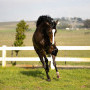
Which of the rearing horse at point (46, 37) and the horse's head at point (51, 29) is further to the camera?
the rearing horse at point (46, 37)

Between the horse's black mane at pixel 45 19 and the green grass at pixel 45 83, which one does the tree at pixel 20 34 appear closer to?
the horse's black mane at pixel 45 19

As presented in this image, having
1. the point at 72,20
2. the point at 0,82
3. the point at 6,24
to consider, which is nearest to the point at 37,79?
the point at 0,82

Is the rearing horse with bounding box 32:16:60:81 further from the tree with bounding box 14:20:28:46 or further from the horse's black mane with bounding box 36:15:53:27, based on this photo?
the tree with bounding box 14:20:28:46

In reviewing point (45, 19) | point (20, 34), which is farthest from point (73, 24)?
point (45, 19)

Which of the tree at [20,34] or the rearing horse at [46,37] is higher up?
the rearing horse at [46,37]

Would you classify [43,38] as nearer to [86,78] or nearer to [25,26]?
[86,78]

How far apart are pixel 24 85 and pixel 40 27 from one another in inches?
98.6

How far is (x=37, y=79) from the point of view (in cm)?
833

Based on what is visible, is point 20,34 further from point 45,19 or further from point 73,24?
point 73,24

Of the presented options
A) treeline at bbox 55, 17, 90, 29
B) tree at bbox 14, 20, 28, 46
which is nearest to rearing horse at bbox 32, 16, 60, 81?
tree at bbox 14, 20, 28, 46

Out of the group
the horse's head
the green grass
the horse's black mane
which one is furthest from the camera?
the horse's black mane

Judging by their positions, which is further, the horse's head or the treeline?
the treeline

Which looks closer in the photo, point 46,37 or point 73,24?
point 46,37

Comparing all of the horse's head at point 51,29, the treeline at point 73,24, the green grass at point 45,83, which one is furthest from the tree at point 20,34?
the treeline at point 73,24
